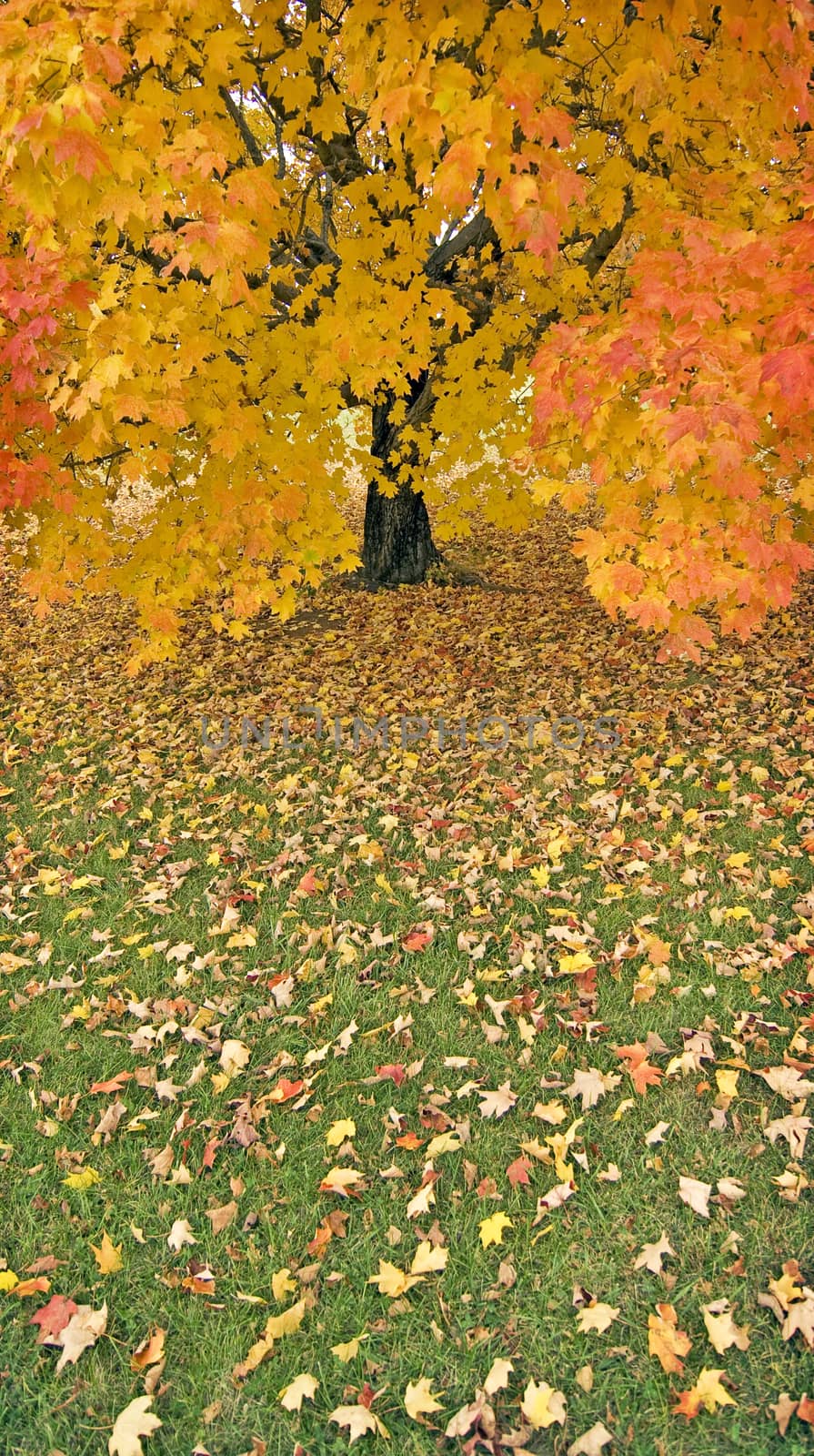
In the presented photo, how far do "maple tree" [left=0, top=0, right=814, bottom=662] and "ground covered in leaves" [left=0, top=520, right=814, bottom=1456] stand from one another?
1381mm

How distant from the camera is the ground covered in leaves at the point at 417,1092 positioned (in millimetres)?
2580

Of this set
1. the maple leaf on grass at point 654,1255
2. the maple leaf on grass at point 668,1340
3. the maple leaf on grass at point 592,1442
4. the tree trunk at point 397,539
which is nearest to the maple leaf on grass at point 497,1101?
the maple leaf on grass at point 654,1255

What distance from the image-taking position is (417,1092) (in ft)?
11.8

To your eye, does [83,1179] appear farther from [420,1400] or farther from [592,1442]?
[592,1442]

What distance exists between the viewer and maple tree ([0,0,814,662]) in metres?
3.43

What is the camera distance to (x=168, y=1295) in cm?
290

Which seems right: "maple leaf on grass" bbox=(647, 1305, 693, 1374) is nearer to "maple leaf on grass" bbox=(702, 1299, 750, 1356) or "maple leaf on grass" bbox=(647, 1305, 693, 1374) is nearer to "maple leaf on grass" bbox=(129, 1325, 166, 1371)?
"maple leaf on grass" bbox=(702, 1299, 750, 1356)

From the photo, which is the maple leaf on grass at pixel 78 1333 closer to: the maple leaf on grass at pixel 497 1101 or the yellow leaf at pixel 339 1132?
the yellow leaf at pixel 339 1132

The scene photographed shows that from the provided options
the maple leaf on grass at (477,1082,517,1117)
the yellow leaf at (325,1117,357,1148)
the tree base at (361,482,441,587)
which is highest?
the tree base at (361,482,441,587)

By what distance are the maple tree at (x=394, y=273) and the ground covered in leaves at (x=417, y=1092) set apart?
54.4 inches

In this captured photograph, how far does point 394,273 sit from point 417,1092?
16.8 ft

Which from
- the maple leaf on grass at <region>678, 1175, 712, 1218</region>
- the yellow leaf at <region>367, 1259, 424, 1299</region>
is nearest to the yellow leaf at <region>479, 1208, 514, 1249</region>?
the yellow leaf at <region>367, 1259, 424, 1299</region>

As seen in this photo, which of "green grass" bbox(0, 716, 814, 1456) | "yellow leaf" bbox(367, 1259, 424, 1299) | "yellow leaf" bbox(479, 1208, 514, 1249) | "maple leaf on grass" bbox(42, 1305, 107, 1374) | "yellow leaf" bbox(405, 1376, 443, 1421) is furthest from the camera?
"yellow leaf" bbox(479, 1208, 514, 1249)

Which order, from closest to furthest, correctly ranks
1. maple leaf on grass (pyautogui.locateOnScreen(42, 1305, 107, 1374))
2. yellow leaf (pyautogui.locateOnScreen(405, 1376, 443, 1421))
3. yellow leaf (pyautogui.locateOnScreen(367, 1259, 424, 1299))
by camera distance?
yellow leaf (pyautogui.locateOnScreen(405, 1376, 443, 1421)) → maple leaf on grass (pyautogui.locateOnScreen(42, 1305, 107, 1374)) → yellow leaf (pyautogui.locateOnScreen(367, 1259, 424, 1299))
